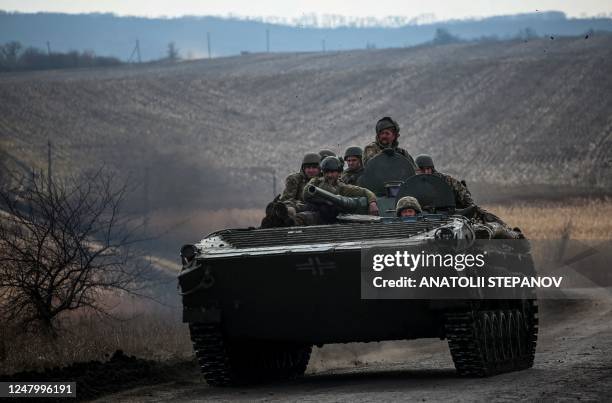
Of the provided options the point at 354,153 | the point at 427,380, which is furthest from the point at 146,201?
the point at 427,380

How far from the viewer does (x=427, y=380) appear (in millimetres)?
14242

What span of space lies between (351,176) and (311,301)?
417cm

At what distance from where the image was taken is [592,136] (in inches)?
2066

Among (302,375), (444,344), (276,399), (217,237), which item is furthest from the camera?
(444,344)

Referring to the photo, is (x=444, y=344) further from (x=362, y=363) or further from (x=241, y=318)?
(x=241, y=318)

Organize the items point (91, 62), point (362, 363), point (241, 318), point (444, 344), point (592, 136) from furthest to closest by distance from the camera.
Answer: point (91, 62), point (592, 136), point (444, 344), point (362, 363), point (241, 318)

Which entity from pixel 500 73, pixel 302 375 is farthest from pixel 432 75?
pixel 302 375

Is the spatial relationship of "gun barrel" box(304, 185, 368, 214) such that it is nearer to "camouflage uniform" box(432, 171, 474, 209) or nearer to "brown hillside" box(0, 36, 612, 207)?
"camouflage uniform" box(432, 171, 474, 209)

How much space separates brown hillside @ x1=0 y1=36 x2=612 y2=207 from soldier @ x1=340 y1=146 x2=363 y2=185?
1958cm

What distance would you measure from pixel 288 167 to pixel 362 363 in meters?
33.6

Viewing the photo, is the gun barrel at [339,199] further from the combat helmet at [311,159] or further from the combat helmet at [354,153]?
the combat helmet at [354,153]

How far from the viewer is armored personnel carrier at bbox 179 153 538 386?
1350cm

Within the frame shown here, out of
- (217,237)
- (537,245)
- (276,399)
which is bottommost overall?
(537,245)

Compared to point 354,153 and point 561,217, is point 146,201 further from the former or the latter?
point 354,153
